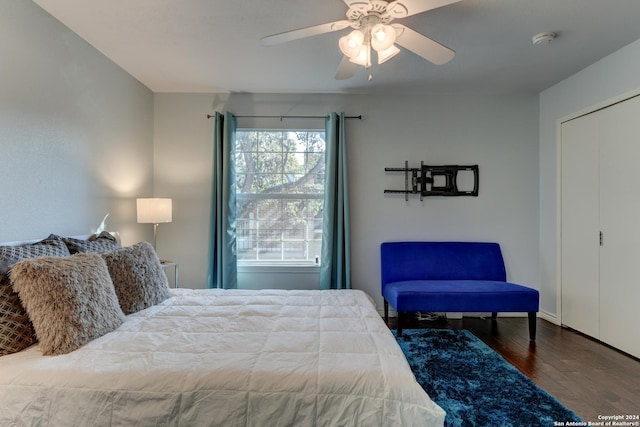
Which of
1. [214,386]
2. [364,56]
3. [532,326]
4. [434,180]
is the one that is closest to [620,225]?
[532,326]

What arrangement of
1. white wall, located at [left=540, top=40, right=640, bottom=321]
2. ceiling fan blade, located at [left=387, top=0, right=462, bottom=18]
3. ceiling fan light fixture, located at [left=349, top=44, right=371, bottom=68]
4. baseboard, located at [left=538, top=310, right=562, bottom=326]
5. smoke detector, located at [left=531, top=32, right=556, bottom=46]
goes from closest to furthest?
ceiling fan blade, located at [left=387, top=0, right=462, bottom=18], ceiling fan light fixture, located at [left=349, top=44, right=371, bottom=68], smoke detector, located at [left=531, top=32, right=556, bottom=46], white wall, located at [left=540, top=40, right=640, bottom=321], baseboard, located at [left=538, top=310, right=562, bottom=326]

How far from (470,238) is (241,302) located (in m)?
2.67

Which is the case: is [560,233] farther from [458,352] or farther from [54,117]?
[54,117]

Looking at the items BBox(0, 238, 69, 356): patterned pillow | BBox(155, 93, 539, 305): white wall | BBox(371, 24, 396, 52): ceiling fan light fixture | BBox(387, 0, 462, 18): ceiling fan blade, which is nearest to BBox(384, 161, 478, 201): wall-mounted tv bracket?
BBox(155, 93, 539, 305): white wall

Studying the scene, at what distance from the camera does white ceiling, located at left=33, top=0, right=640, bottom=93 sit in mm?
2090

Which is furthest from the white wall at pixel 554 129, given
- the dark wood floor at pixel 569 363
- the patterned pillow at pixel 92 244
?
the patterned pillow at pixel 92 244

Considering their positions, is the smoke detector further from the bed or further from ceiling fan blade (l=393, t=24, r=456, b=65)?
the bed

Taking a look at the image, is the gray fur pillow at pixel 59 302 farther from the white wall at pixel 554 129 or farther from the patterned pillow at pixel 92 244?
the white wall at pixel 554 129

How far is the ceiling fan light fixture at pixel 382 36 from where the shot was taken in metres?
1.69

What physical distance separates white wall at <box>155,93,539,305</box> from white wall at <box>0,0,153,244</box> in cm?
50

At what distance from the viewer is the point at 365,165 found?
3625 mm

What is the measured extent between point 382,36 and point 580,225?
2.82 metres

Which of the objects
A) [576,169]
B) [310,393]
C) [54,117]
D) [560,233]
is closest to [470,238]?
[560,233]

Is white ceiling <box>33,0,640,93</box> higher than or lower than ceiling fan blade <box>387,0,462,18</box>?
higher
